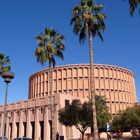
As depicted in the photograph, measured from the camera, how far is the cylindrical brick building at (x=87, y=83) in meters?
65.3

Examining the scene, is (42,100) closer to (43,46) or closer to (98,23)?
(43,46)

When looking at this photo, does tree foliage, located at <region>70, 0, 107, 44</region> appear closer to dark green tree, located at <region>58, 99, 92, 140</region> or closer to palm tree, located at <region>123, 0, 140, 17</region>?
Result: palm tree, located at <region>123, 0, 140, 17</region>

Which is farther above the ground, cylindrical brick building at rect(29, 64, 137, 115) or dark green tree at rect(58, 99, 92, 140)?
cylindrical brick building at rect(29, 64, 137, 115)

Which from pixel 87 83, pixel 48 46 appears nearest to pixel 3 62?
pixel 48 46

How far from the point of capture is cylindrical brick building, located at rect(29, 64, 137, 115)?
214ft

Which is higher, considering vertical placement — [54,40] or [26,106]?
[54,40]

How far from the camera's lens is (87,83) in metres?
65.6

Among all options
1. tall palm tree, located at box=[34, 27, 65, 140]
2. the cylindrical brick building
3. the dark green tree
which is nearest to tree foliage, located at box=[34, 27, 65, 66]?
tall palm tree, located at box=[34, 27, 65, 140]

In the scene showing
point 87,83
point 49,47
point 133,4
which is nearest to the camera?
point 133,4

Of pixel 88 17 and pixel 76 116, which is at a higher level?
pixel 88 17

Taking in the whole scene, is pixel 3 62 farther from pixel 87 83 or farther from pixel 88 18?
pixel 87 83

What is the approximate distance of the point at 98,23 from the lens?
2180cm

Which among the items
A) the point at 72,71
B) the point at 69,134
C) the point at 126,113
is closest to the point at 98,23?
the point at 126,113

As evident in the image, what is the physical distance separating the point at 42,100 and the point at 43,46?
19.7 metres
